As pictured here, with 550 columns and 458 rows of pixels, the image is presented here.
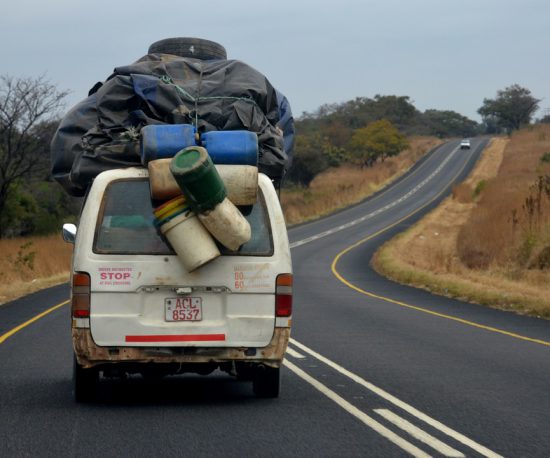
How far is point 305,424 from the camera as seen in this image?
294 inches

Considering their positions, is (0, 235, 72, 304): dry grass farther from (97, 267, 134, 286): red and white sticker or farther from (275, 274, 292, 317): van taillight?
(275, 274, 292, 317): van taillight

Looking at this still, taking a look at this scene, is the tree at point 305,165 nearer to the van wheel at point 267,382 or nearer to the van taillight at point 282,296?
the van wheel at point 267,382


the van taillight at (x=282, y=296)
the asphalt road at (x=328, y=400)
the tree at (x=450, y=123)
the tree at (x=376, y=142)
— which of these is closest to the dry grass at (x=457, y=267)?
the asphalt road at (x=328, y=400)

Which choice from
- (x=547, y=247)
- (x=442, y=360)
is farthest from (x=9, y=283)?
(x=442, y=360)

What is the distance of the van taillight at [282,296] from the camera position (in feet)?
26.3

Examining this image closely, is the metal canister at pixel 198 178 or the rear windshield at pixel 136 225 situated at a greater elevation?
the metal canister at pixel 198 178

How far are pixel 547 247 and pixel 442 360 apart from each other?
17199 mm

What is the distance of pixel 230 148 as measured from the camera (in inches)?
314

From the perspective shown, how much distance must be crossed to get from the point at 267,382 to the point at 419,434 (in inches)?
73.6

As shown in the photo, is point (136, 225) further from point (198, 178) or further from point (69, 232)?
point (69, 232)

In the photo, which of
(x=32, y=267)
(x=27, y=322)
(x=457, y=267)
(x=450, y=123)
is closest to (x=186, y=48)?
(x=27, y=322)

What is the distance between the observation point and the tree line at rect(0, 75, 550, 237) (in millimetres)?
46750

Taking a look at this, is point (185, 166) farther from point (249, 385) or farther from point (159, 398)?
point (249, 385)

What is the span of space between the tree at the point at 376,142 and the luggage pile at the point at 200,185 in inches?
3906
